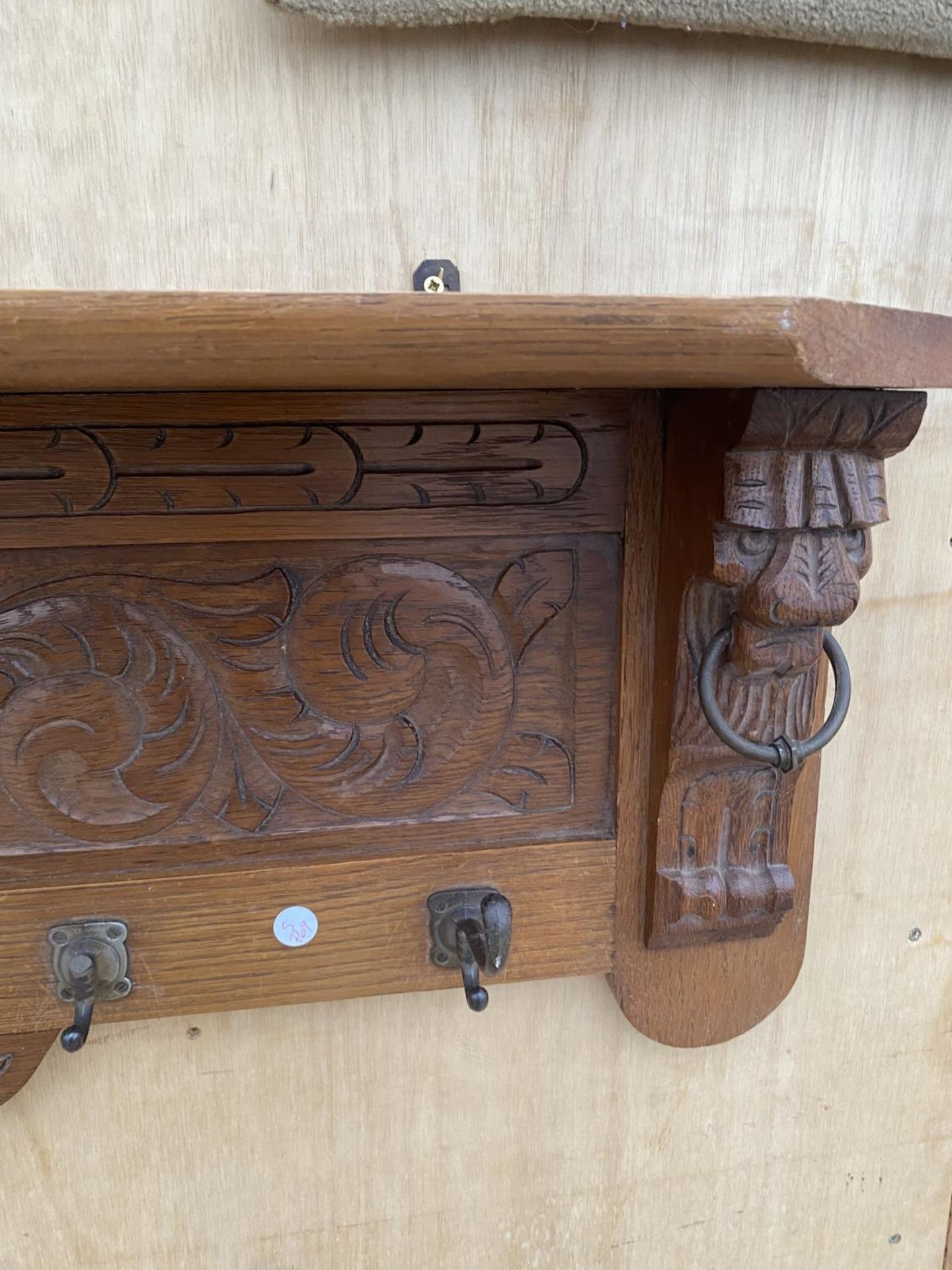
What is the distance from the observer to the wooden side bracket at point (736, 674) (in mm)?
354

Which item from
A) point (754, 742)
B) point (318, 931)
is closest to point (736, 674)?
point (754, 742)

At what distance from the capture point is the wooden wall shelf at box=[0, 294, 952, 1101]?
0.40 m

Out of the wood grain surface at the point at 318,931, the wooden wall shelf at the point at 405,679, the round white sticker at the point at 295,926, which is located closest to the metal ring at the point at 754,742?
the wooden wall shelf at the point at 405,679

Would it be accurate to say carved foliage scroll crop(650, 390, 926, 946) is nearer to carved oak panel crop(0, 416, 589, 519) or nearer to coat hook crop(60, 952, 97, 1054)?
carved oak panel crop(0, 416, 589, 519)

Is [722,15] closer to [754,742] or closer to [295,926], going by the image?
[754,742]

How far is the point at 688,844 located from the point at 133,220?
45 centimetres

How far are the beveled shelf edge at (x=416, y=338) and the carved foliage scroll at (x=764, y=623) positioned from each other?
0.07 m

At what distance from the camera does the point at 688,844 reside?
479 millimetres

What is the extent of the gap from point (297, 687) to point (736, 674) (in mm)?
232

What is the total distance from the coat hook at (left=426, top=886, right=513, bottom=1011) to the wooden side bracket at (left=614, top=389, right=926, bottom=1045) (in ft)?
0.26

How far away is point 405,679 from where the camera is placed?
0.46m

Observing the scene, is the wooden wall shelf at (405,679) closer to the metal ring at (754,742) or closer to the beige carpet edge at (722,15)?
the metal ring at (754,742)

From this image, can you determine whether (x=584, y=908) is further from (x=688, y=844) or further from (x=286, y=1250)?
(x=286, y=1250)

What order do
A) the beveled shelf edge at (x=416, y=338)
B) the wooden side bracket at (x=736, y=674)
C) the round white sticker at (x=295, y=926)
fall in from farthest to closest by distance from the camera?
the round white sticker at (x=295, y=926), the wooden side bracket at (x=736, y=674), the beveled shelf edge at (x=416, y=338)
